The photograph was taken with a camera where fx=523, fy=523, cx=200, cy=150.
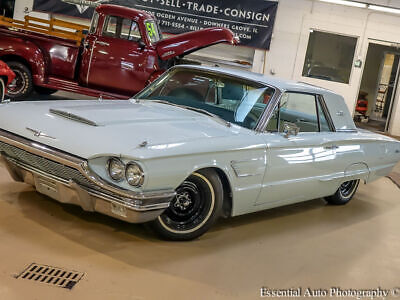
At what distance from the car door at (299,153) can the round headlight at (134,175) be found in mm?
1244

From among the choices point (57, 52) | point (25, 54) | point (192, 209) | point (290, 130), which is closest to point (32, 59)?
point (25, 54)

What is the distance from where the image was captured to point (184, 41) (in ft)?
29.2

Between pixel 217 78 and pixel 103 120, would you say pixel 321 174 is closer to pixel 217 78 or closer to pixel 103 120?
pixel 217 78

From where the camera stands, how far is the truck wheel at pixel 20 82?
8.82 m

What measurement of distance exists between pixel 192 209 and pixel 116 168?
2.57 feet

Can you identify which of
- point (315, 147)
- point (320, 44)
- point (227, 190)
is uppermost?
point (320, 44)

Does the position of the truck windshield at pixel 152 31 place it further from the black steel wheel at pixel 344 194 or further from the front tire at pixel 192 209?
the front tire at pixel 192 209

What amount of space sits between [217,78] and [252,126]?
0.69 meters

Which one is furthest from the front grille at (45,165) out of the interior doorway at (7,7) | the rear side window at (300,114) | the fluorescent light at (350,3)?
the interior doorway at (7,7)

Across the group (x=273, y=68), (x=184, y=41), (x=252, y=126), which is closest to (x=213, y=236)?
(x=252, y=126)

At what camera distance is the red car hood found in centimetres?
881

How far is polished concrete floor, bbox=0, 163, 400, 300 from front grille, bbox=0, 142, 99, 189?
0.44m

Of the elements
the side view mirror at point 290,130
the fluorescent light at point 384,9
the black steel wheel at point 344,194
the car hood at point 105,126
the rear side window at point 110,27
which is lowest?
the black steel wheel at point 344,194

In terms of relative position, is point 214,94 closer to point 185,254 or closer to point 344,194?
point 185,254
